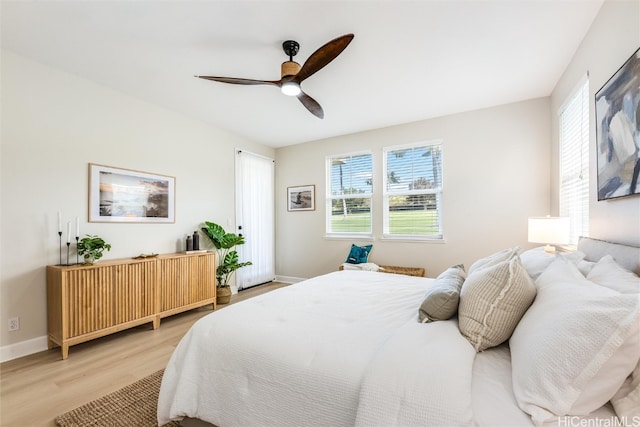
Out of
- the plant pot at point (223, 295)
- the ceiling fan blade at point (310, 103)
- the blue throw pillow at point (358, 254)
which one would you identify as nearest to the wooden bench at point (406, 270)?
the blue throw pillow at point (358, 254)

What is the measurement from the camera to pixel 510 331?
1.17 metres

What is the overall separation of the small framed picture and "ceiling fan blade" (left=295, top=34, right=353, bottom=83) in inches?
117

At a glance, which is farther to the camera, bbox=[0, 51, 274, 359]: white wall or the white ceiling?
bbox=[0, 51, 274, 359]: white wall

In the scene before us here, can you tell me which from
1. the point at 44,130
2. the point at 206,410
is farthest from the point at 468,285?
the point at 44,130

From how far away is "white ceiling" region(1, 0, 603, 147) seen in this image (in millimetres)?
1965

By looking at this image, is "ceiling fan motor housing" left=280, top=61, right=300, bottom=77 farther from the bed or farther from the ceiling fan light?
the bed

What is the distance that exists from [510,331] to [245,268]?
13.8 ft

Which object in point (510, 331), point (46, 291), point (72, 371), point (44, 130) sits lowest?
point (72, 371)

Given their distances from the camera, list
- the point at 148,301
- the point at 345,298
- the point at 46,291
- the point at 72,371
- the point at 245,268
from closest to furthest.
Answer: the point at 345,298 < the point at 72,371 < the point at 46,291 < the point at 148,301 < the point at 245,268

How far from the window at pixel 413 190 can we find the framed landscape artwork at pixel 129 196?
10.5 feet

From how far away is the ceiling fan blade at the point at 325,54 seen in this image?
72.2 inches

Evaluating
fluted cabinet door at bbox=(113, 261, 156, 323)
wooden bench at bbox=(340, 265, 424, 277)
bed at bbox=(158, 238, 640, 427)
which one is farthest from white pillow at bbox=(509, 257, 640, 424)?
fluted cabinet door at bbox=(113, 261, 156, 323)

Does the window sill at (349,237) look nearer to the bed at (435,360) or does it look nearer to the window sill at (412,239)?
the window sill at (412,239)

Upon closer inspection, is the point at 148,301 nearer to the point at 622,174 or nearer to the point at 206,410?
the point at 206,410
